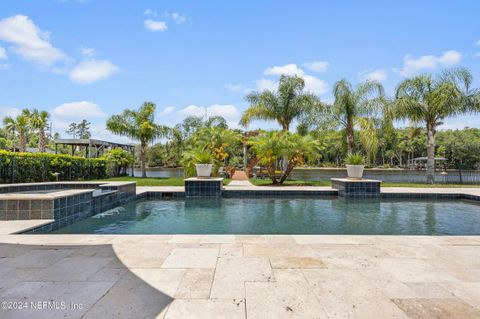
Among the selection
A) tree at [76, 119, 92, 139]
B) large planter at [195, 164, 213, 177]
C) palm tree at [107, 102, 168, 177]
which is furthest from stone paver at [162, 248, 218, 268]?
tree at [76, 119, 92, 139]

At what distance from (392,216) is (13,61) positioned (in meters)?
14.3

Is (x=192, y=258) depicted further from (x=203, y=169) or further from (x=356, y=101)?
(x=356, y=101)

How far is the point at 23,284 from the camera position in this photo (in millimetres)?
2631

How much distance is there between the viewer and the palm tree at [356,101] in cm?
1642

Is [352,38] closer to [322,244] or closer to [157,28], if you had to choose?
[157,28]

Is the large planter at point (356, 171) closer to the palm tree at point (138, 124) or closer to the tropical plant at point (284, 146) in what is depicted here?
the tropical plant at point (284, 146)

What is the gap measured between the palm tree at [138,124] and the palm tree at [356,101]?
1256cm

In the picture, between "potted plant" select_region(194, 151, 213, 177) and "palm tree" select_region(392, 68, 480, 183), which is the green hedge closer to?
"potted plant" select_region(194, 151, 213, 177)

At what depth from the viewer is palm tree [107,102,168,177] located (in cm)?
2047

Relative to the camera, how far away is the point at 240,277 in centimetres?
282

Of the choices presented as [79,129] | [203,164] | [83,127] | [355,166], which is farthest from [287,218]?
[79,129]

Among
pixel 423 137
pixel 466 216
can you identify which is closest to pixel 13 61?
pixel 466 216

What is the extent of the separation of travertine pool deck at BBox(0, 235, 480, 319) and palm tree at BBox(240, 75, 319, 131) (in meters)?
13.6

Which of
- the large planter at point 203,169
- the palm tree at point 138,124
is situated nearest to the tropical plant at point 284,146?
the large planter at point 203,169
